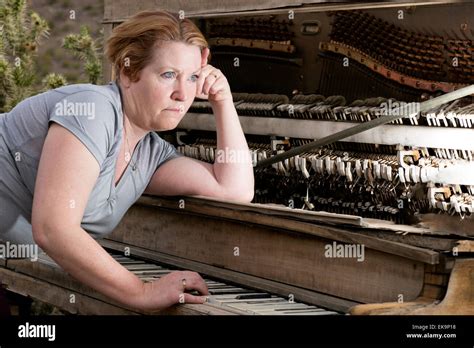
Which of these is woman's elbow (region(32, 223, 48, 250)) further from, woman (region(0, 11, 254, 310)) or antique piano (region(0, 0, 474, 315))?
antique piano (region(0, 0, 474, 315))

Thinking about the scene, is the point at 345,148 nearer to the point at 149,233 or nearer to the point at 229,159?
the point at 229,159

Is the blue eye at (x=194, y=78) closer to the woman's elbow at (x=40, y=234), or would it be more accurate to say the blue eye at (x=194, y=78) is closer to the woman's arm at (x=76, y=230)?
the woman's arm at (x=76, y=230)

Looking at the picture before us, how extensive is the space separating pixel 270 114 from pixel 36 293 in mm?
1219

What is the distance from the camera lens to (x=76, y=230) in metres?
3.35

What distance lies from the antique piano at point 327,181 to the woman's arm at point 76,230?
0.32ft

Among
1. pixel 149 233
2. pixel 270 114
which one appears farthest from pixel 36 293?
pixel 270 114

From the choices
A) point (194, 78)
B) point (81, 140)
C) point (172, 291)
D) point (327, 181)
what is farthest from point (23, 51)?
point (172, 291)

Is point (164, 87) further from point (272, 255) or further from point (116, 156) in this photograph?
point (272, 255)

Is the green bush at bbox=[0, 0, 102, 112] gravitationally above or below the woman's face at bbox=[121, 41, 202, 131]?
above

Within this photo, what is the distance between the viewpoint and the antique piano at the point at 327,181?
3.22 meters

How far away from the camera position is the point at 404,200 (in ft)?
12.6

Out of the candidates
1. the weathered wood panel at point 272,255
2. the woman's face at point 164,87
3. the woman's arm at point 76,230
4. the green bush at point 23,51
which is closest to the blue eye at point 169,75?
the woman's face at point 164,87

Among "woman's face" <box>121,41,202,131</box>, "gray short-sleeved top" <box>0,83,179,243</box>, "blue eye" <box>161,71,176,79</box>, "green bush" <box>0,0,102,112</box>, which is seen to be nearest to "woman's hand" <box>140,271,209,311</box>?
"gray short-sleeved top" <box>0,83,179,243</box>

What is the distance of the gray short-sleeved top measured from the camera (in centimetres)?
344
